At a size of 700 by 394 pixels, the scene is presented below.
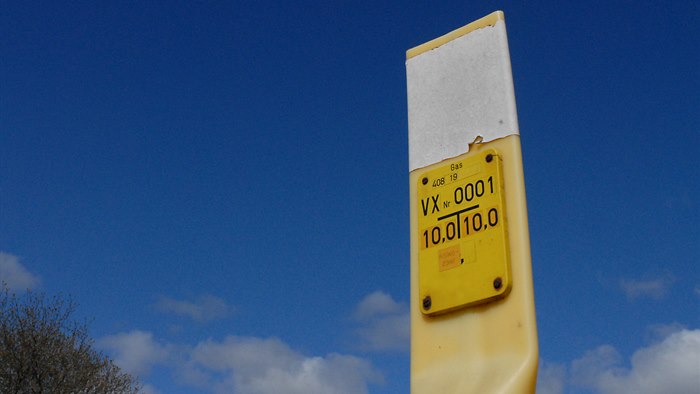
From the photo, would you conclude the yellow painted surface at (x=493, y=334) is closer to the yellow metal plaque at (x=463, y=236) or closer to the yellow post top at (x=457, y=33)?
the yellow metal plaque at (x=463, y=236)

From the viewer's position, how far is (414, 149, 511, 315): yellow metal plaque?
2.10 m

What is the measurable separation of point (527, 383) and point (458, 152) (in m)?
0.81

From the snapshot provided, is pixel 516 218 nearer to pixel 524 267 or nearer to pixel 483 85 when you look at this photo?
pixel 524 267

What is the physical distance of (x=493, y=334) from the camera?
2.02 metres

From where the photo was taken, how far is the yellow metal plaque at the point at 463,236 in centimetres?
210

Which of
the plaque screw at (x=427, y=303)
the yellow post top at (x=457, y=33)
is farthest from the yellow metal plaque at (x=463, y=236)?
the yellow post top at (x=457, y=33)

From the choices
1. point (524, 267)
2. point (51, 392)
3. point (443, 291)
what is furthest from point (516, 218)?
point (51, 392)

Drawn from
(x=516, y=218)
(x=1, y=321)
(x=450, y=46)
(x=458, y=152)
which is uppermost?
(x=1, y=321)

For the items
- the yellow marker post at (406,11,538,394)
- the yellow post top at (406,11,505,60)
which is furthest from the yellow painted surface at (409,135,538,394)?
the yellow post top at (406,11,505,60)

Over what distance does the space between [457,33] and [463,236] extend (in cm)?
78

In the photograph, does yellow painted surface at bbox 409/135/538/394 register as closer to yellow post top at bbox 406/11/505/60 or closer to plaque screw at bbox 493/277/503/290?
plaque screw at bbox 493/277/503/290

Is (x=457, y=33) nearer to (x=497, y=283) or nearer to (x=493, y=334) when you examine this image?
(x=497, y=283)

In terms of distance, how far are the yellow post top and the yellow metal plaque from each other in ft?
1.58

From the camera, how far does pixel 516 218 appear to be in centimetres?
211
